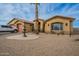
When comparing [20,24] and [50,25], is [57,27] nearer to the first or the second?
[50,25]

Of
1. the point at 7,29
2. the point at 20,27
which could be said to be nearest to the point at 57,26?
the point at 20,27

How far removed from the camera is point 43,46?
198 cm

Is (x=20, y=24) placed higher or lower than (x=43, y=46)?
higher

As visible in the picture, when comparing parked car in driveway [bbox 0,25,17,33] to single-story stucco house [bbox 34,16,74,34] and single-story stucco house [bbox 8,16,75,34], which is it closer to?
single-story stucco house [bbox 8,16,75,34]

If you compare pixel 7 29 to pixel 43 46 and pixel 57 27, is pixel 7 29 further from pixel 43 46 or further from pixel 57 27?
pixel 57 27

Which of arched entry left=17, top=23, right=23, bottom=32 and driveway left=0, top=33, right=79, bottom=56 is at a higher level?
arched entry left=17, top=23, right=23, bottom=32

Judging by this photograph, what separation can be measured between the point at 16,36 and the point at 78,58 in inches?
29.1

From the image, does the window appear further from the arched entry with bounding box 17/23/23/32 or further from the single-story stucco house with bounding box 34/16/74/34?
the arched entry with bounding box 17/23/23/32

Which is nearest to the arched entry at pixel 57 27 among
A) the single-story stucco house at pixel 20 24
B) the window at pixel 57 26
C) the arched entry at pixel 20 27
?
the window at pixel 57 26

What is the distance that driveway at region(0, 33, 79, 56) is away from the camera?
76.9 inches

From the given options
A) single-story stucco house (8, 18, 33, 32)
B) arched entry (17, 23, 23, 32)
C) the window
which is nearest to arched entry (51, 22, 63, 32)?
the window

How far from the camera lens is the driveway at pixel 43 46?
195cm

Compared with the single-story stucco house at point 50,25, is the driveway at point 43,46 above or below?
below

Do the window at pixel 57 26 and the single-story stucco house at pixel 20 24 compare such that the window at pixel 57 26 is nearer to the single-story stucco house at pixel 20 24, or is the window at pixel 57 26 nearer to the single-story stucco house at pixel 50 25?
the single-story stucco house at pixel 50 25
